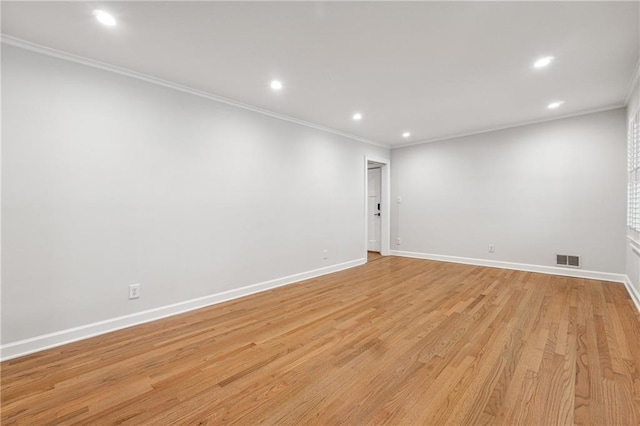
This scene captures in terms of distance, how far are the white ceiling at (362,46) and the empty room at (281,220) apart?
0.9 inches

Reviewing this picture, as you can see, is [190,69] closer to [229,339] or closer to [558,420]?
[229,339]

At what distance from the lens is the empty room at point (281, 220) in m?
1.76

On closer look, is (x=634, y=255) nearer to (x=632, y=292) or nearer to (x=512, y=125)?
(x=632, y=292)

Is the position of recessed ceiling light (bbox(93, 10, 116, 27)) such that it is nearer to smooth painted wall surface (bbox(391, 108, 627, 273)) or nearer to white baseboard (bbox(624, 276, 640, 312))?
smooth painted wall surface (bbox(391, 108, 627, 273))

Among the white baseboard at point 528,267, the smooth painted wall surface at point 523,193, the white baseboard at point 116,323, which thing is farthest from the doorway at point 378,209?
the white baseboard at point 116,323

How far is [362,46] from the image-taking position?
2.39 meters

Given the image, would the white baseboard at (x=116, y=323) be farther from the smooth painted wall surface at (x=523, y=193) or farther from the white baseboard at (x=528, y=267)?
the smooth painted wall surface at (x=523, y=193)

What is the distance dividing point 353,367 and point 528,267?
14.1 feet

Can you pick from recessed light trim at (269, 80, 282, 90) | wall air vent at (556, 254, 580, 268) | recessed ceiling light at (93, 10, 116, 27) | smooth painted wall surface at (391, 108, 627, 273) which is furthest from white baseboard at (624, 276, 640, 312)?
recessed ceiling light at (93, 10, 116, 27)

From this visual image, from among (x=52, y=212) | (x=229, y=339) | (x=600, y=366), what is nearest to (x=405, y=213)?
(x=600, y=366)

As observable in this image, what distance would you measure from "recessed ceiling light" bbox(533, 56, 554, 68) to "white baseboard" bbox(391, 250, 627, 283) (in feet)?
10.8

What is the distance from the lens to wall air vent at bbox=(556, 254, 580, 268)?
429 cm

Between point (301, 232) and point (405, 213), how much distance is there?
2877 millimetres

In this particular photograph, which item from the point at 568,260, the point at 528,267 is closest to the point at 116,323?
the point at 528,267
